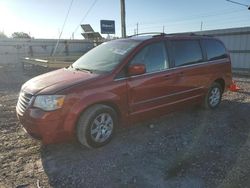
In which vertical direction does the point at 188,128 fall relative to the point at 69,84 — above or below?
below

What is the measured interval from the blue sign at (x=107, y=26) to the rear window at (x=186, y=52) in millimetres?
10283

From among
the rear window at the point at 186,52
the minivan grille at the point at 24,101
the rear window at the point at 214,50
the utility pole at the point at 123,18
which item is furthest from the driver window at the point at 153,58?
the utility pole at the point at 123,18

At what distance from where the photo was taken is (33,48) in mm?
18969

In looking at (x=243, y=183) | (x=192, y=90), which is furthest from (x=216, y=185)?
(x=192, y=90)

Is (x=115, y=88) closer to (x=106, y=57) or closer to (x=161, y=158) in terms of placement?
(x=106, y=57)

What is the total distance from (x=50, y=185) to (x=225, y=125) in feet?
12.3

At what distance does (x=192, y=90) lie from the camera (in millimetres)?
5816

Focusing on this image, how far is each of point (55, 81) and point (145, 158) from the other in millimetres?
1888

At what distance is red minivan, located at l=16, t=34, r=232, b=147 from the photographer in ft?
12.8

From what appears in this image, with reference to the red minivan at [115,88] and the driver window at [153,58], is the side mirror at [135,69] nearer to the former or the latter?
the red minivan at [115,88]

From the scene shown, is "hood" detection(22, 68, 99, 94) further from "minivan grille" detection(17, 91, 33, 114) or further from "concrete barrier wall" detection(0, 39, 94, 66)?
"concrete barrier wall" detection(0, 39, 94, 66)

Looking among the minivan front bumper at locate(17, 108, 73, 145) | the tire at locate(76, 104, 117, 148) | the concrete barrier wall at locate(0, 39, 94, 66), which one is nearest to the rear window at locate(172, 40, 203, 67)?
the tire at locate(76, 104, 117, 148)

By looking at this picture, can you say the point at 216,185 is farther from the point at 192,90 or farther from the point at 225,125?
the point at 192,90

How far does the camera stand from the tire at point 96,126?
161 inches
